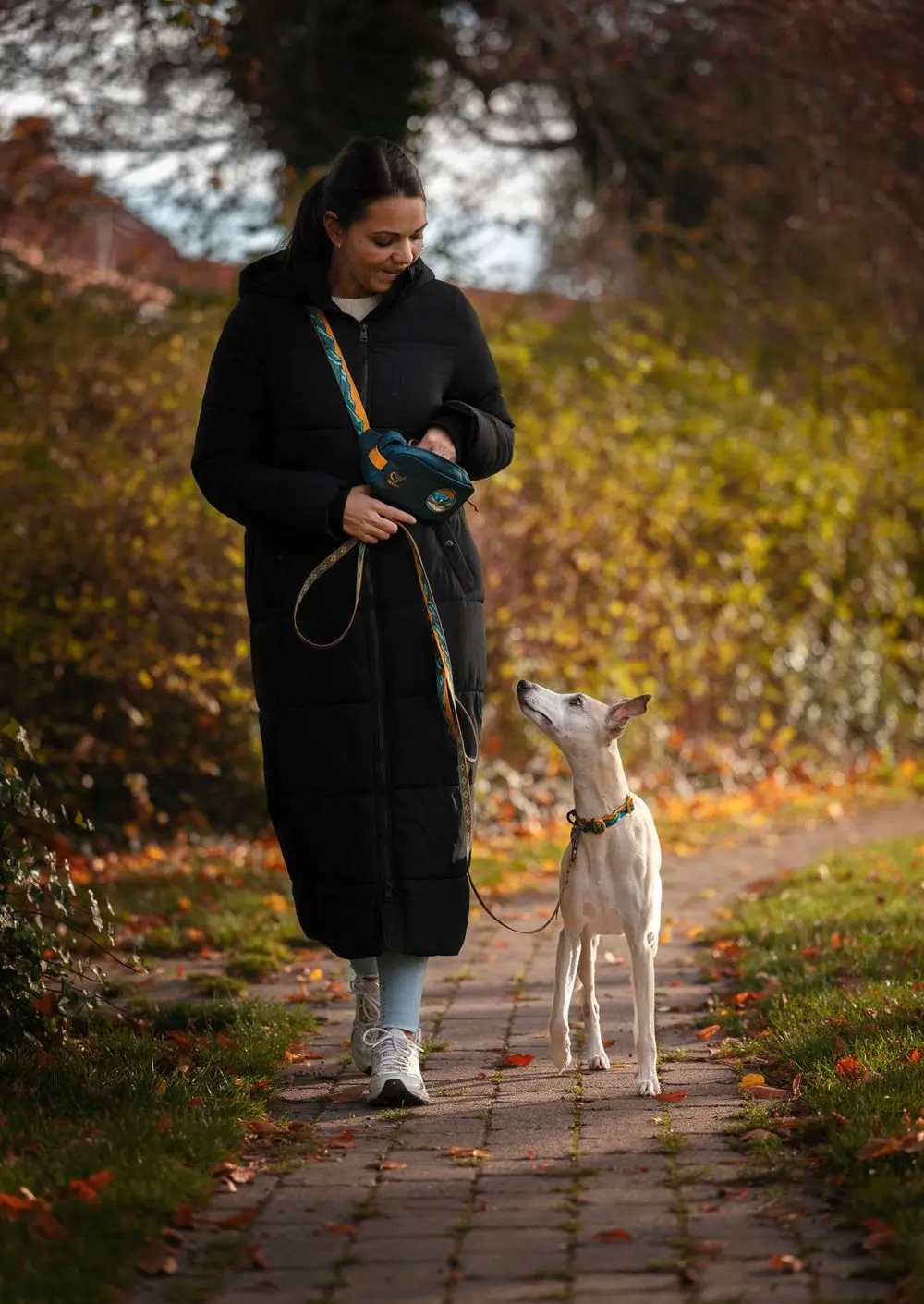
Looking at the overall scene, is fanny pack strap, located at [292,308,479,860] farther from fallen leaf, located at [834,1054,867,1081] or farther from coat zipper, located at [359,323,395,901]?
fallen leaf, located at [834,1054,867,1081]

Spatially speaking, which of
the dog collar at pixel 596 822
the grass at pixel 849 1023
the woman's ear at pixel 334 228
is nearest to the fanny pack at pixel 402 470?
the woman's ear at pixel 334 228

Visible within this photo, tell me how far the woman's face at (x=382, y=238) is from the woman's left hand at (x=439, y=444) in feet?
1.34

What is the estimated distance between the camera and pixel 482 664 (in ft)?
15.1

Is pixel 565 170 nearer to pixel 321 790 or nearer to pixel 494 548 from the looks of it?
pixel 494 548

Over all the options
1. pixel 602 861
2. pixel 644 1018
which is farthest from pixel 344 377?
pixel 644 1018

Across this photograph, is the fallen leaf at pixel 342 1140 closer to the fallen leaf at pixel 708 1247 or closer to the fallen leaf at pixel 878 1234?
the fallen leaf at pixel 708 1247

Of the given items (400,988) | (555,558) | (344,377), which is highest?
(344,377)

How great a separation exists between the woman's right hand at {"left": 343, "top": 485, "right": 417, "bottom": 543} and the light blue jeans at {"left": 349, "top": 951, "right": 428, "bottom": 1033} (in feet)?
3.59

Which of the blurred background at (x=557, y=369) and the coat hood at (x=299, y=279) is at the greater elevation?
the coat hood at (x=299, y=279)

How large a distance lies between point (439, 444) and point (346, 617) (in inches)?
20.3

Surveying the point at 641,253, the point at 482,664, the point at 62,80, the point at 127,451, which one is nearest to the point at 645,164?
the point at 641,253

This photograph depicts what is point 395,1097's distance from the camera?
4359mm

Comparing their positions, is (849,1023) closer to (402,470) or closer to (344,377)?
(402,470)

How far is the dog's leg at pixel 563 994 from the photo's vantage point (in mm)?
4551
